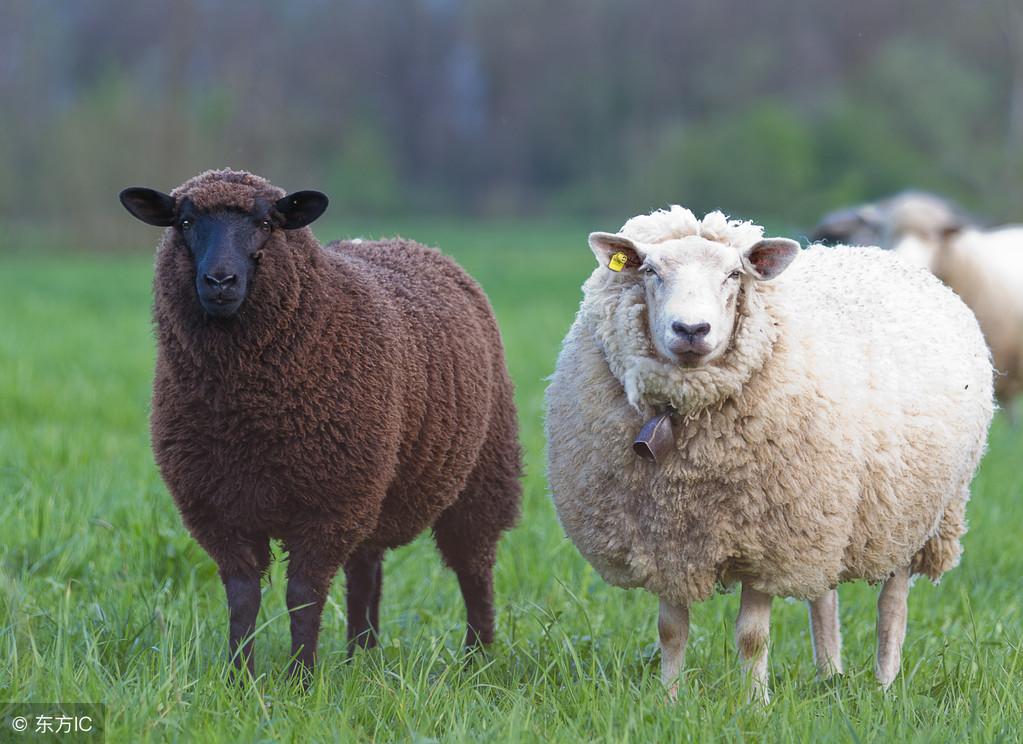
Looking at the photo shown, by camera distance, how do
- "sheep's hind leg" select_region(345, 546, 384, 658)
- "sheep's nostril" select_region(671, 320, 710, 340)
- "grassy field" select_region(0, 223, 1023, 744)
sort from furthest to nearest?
"sheep's hind leg" select_region(345, 546, 384, 658) → "sheep's nostril" select_region(671, 320, 710, 340) → "grassy field" select_region(0, 223, 1023, 744)

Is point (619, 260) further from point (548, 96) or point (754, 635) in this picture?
point (548, 96)

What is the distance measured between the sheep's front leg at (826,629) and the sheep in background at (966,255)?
497cm

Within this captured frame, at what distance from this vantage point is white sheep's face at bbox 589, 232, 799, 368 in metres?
3.32

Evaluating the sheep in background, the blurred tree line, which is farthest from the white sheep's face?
the blurred tree line

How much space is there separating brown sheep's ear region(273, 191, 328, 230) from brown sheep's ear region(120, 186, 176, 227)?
0.31 meters

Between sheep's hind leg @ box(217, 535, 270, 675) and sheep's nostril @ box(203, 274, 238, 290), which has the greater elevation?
sheep's nostril @ box(203, 274, 238, 290)

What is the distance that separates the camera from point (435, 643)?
153 inches

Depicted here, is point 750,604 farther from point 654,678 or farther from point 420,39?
point 420,39

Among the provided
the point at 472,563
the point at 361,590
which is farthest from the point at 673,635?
the point at 361,590

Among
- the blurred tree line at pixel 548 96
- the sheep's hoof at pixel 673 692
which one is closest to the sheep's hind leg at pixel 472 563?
the sheep's hoof at pixel 673 692

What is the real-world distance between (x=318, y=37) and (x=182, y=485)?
55064 millimetres

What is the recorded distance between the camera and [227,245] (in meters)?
3.51

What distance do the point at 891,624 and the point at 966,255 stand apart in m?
5.45

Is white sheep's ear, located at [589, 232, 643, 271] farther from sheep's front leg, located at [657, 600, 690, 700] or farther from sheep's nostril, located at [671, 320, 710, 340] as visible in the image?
sheep's front leg, located at [657, 600, 690, 700]
